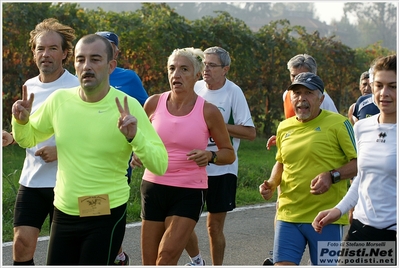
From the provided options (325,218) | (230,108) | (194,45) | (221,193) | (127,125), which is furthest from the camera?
(194,45)

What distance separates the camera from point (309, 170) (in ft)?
18.2

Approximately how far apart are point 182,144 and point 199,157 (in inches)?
8.2

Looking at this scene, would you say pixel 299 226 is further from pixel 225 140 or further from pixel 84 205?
pixel 84 205

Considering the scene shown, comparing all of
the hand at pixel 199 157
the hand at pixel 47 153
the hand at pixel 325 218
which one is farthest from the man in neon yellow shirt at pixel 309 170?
the hand at pixel 47 153

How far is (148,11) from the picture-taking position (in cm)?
1544

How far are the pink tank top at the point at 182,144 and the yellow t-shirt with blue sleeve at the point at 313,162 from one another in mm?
648

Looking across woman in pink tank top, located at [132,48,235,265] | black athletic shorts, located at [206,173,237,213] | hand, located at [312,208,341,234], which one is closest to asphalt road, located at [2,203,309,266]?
black athletic shorts, located at [206,173,237,213]

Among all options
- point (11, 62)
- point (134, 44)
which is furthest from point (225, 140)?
point (134, 44)

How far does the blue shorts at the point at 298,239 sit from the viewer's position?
5.40 meters

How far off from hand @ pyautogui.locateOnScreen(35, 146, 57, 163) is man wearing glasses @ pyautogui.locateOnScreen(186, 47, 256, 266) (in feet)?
6.17

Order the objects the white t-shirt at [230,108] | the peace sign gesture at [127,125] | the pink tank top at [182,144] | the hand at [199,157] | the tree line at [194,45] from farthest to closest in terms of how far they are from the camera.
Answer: the tree line at [194,45] < the white t-shirt at [230,108] < the pink tank top at [182,144] < the hand at [199,157] < the peace sign gesture at [127,125]

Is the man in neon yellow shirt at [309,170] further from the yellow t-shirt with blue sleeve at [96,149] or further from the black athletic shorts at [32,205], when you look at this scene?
the black athletic shorts at [32,205]

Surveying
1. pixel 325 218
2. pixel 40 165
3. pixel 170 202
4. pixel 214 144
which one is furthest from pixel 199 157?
pixel 214 144

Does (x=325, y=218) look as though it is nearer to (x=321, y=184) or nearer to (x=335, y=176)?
(x=321, y=184)
